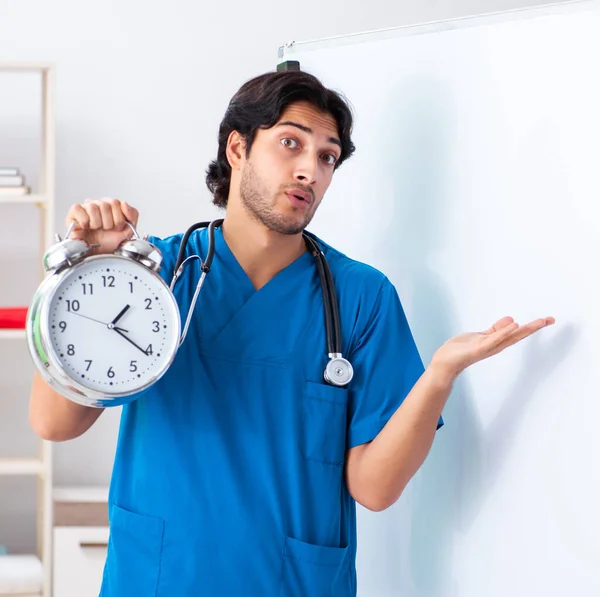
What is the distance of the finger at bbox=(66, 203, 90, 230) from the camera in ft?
3.45

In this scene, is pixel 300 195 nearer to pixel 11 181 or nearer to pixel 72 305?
pixel 72 305

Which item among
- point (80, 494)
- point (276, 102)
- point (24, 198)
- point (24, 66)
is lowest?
→ point (80, 494)

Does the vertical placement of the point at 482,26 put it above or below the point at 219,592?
above

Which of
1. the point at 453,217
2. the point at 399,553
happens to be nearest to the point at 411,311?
the point at 453,217

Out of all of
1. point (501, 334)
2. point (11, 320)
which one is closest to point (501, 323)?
point (501, 334)

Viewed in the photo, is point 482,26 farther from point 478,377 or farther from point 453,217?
point 478,377

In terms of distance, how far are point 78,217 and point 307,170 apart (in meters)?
0.32

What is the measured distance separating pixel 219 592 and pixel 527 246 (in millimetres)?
593

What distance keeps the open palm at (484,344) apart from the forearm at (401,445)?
2 cm

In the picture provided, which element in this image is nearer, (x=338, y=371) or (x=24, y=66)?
(x=338, y=371)

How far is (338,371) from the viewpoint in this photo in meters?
1.19

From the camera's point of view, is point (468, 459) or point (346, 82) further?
point (346, 82)

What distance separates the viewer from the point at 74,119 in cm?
255

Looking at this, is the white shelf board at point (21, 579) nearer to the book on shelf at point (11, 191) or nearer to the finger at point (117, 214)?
the book on shelf at point (11, 191)
